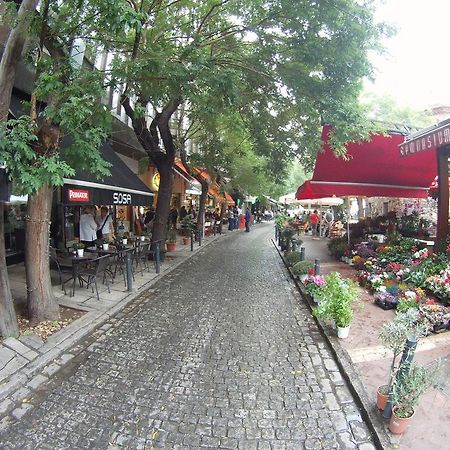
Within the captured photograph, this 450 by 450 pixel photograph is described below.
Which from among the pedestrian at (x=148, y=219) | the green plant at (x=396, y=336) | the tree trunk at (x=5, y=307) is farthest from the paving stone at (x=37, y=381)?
the pedestrian at (x=148, y=219)

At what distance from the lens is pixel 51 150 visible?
5.63 meters

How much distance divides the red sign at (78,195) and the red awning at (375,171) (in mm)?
7340

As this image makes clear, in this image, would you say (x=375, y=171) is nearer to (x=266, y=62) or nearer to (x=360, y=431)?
(x=266, y=62)

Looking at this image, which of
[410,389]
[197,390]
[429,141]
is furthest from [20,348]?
[429,141]

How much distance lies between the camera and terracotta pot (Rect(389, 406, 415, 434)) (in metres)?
3.39

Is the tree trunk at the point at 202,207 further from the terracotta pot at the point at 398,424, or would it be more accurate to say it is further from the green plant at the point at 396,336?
the terracotta pot at the point at 398,424

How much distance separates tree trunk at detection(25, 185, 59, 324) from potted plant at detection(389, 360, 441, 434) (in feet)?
17.8

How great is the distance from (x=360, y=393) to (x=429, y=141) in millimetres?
5559

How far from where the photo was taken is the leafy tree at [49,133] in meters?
4.70

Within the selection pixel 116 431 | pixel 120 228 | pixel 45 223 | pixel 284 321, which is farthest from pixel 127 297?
pixel 120 228

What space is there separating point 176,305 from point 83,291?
238 cm

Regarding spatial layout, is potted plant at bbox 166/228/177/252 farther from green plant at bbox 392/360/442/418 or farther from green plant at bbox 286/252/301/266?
green plant at bbox 392/360/442/418

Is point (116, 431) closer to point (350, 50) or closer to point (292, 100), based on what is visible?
point (350, 50)

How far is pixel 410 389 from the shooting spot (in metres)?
3.43
